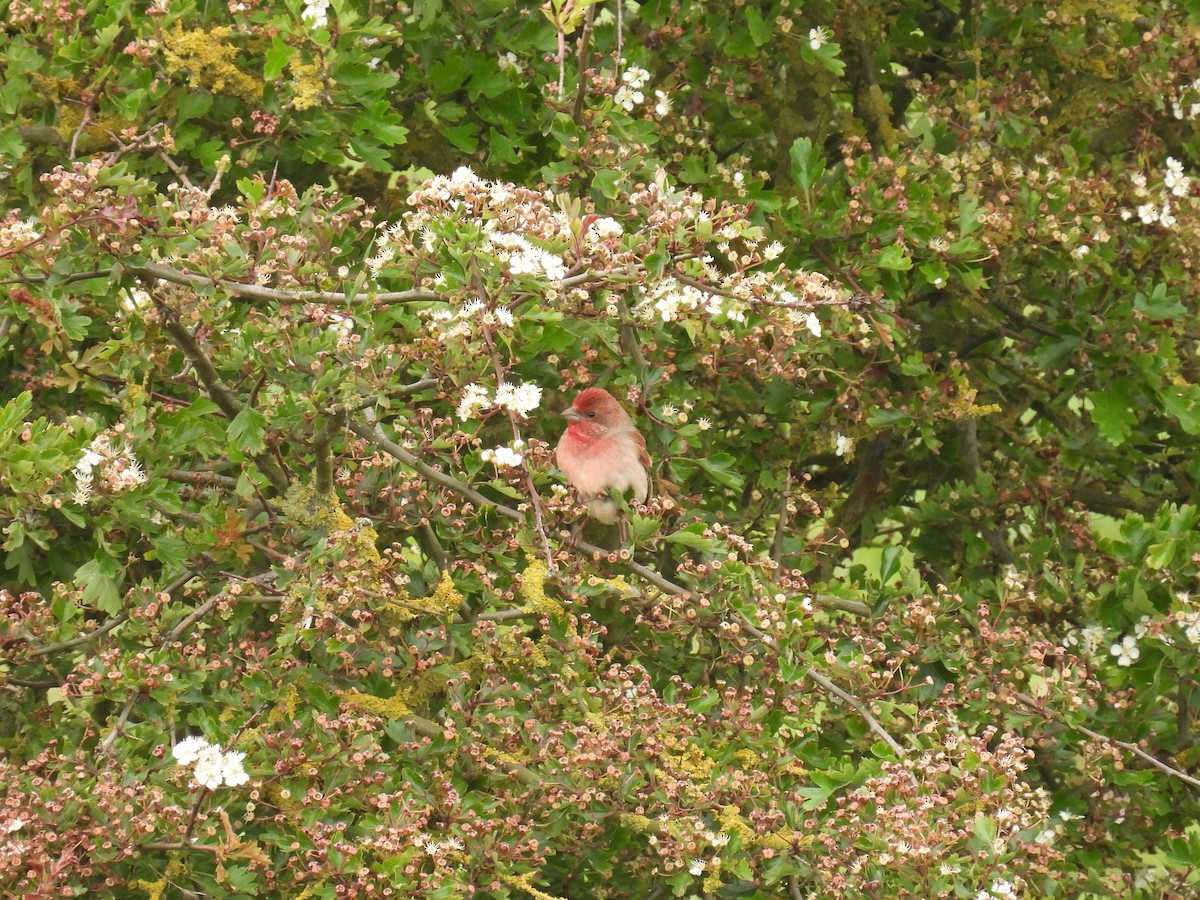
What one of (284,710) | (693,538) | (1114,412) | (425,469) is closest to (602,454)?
(693,538)

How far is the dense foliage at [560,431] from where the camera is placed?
3736 mm

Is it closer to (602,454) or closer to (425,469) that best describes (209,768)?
(425,469)

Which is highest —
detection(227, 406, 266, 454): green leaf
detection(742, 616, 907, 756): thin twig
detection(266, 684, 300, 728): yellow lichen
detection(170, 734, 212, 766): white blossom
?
detection(227, 406, 266, 454): green leaf

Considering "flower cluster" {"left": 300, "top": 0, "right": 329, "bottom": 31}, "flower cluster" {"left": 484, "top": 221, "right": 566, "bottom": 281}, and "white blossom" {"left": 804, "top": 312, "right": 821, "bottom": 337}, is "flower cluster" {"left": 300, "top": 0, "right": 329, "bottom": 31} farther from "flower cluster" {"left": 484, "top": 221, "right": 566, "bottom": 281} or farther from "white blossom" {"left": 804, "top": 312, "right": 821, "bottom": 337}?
"white blossom" {"left": 804, "top": 312, "right": 821, "bottom": 337}

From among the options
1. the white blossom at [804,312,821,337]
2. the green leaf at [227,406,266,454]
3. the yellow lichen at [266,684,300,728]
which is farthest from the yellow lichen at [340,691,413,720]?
the white blossom at [804,312,821,337]

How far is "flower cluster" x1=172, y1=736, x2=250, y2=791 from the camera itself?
133 inches

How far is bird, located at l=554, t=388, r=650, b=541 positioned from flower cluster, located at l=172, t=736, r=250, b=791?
1354 mm

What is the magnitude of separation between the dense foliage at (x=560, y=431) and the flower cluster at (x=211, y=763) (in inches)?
0.5

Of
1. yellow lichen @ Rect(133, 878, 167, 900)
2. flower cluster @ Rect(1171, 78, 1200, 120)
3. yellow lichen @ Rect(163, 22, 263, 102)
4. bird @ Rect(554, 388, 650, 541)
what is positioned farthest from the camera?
flower cluster @ Rect(1171, 78, 1200, 120)

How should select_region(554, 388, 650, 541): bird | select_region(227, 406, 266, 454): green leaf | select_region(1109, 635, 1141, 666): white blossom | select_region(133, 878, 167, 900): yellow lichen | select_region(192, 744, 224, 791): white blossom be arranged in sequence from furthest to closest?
select_region(1109, 635, 1141, 666): white blossom, select_region(554, 388, 650, 541): bird, select_region(227, 406, 266, 454): green leaf, select_region(133, 878, 167, 900): yellow lichen, select_region(192, 744, 224, 791): white blossom

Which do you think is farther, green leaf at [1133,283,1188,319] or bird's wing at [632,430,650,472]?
green leaf at [1133,283,1188,319]

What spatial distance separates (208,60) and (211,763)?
7.74ft

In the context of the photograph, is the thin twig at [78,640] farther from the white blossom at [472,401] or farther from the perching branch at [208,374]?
the white blossom at [472,401]

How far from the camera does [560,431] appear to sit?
5578 millimetres
